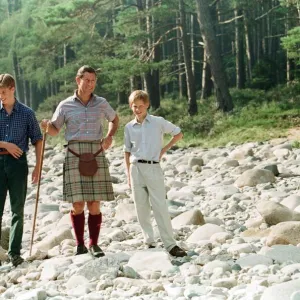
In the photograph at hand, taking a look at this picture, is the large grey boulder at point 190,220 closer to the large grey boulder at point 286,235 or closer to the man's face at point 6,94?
the large grey boulder at point 286,235

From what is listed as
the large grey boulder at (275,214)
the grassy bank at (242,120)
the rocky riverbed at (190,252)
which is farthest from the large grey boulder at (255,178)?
the grassy bank at (242,120)

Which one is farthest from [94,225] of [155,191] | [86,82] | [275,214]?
[275,214]

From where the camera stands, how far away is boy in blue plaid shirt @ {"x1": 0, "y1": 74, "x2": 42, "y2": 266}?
17.0 feet

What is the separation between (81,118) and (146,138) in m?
0.57

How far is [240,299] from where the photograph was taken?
12.0ft

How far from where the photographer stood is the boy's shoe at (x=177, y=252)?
5.14 m

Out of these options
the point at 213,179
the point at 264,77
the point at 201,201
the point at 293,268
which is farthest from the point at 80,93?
the point at 264,77

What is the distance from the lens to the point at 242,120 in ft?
54.0

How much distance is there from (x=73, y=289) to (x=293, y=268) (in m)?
1.50

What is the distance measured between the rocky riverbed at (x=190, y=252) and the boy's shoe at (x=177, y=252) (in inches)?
3.1

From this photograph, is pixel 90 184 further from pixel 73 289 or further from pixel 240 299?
pixel 240 299

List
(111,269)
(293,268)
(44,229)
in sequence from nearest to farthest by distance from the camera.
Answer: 1. (293,268)
2. (111,269)
3. (44,229)

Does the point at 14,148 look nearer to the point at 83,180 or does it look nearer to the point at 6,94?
the point at 6,94

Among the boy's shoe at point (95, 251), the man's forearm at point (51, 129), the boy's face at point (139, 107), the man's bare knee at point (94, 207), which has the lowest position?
the boy's shoe at point (95, 251)
